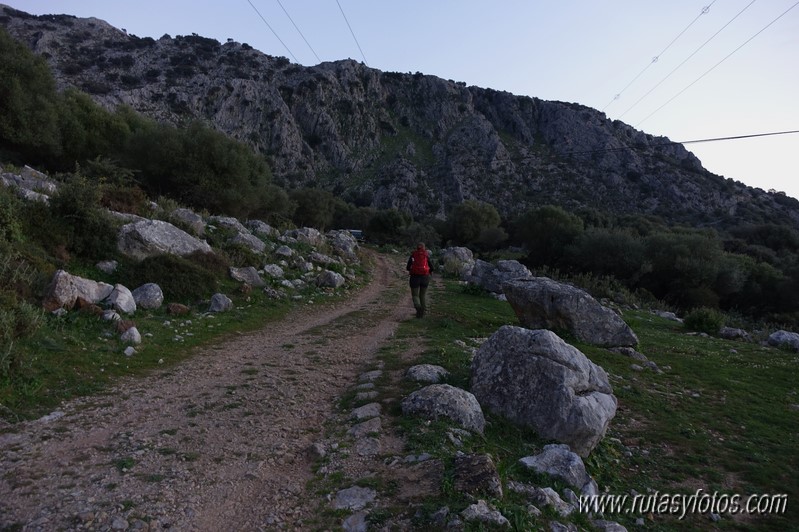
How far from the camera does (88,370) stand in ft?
22.9

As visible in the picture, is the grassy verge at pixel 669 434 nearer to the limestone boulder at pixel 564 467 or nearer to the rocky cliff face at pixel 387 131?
the limestone boulder at pixel 564 467

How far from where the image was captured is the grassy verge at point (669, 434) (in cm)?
486

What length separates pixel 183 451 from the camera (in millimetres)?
4867

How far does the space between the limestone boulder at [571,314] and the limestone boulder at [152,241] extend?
10363 mm

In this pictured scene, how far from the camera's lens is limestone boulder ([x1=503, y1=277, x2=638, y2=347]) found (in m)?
12.5

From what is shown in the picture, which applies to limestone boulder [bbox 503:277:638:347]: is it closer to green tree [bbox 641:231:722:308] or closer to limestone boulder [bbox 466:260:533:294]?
limestone boulder [bbox 466:260:533:294]

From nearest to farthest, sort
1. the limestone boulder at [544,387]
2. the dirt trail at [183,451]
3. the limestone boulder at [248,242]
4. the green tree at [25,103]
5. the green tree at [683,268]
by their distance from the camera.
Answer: the dirt trail at [183,451]
the limestone boulder at [544,387]
the limestone boulder at [248,242]
the green tree at [25,103]
the green tree at [683,268]

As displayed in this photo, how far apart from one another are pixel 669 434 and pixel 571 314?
5843 millimetres

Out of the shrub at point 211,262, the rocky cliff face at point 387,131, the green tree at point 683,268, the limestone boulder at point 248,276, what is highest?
the rocky cliff face at point 387,131

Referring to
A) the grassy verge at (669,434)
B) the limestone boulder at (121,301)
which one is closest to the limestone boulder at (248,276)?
the limestone boulder at (121,301)

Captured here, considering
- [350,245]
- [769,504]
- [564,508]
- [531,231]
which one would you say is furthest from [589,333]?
[531,231]

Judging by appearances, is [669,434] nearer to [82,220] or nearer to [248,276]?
[248,276]

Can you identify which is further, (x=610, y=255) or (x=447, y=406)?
(x=610, y=255)

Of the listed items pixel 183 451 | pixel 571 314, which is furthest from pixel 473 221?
pixel 183 451
